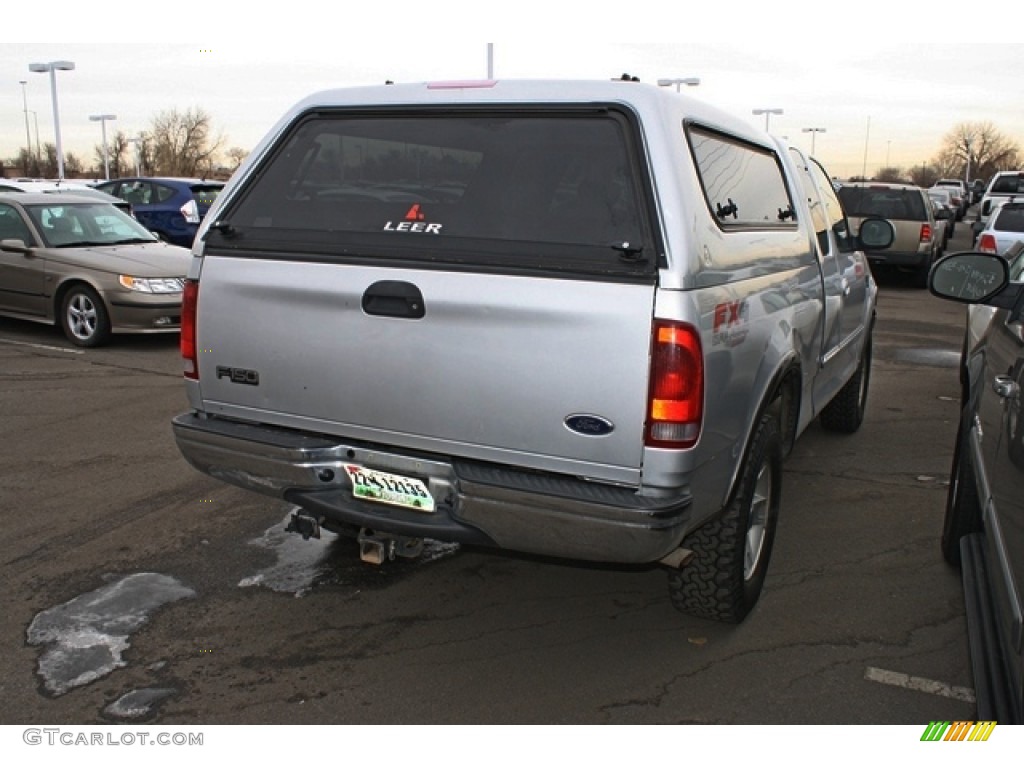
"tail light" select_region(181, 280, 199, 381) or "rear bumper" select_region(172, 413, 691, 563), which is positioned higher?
"tail light" select_region(181, 280, 199, 381)

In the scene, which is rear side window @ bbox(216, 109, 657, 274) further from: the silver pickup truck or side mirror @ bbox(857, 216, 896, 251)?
side mirror @ bbox(857, 216, 896, 251)

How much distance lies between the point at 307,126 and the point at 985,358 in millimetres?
2931

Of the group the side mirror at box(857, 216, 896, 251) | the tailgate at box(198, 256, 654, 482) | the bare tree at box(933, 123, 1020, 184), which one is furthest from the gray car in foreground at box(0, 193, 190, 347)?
the bare tree at box(933, 123, 1020, 184)

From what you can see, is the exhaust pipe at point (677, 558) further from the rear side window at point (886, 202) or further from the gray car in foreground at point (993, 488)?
the rear side window at point (886, 202)

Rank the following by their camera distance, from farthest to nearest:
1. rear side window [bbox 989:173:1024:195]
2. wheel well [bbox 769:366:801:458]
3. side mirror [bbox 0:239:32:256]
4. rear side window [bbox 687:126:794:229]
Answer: rear side window [bbox 989:173:1024:195] → side mirror [bbox 0:239:32:256] → wheel well [bbox 769:366:801:458] → rear side window [bbox 687:126:794:229]

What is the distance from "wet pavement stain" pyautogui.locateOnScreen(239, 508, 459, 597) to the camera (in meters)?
4.08

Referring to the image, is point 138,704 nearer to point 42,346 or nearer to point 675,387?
point 675,387

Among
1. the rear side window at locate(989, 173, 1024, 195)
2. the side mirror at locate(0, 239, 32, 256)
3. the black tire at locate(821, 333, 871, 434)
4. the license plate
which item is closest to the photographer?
the license plate

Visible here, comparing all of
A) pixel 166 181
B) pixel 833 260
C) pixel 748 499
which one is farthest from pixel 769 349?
pixel 166 181

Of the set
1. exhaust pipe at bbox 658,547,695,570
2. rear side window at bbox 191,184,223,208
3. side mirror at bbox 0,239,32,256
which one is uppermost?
rear side window at bbox 191,184,223,208

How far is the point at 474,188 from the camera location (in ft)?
10.5

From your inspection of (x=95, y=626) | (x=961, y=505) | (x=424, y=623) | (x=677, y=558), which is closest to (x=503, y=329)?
(x=677, y=558)

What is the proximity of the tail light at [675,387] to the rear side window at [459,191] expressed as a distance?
226mm

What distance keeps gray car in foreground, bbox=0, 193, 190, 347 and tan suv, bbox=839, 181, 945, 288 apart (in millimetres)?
11098
